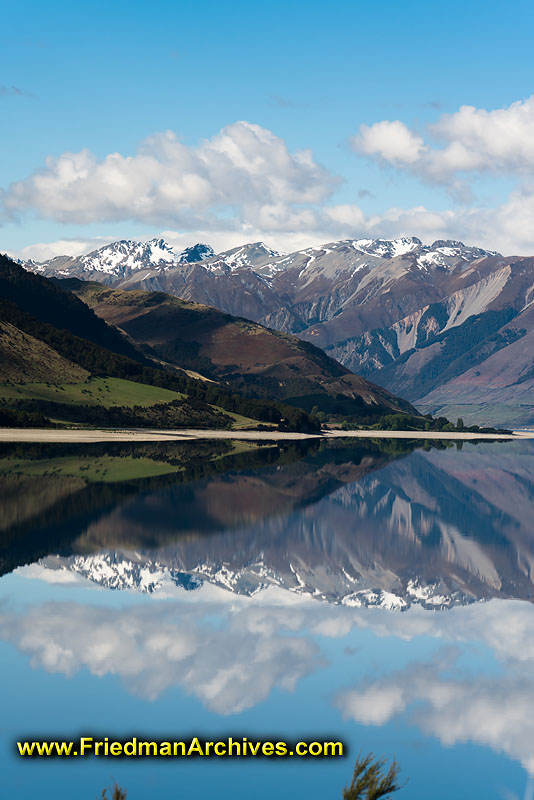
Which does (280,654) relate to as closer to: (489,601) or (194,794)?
(194,794)

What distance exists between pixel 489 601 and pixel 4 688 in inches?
954

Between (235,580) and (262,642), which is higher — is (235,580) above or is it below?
below

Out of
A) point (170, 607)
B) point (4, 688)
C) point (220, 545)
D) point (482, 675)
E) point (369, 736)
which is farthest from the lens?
point (220, 545)

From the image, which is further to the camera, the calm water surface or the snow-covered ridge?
the snow-covered ridge

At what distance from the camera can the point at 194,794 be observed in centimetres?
2017

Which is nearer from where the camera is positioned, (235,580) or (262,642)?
(262,642)

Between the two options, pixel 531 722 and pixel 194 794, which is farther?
pixel 531 722

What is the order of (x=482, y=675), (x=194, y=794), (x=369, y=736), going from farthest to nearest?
(x=482, y=675) < (x=369, y=736) < (x=194, y=794)

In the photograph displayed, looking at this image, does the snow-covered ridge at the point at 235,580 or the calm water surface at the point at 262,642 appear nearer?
the calm water surface at the point at 262,642

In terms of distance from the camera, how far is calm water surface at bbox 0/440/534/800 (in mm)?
21828

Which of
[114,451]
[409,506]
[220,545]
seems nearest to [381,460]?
[114,451]

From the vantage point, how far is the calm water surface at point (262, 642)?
21828 millimetres

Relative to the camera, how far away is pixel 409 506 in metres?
86.2

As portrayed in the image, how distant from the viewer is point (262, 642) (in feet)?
104
